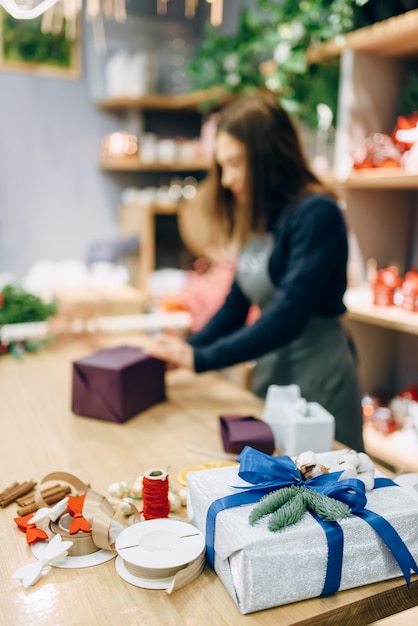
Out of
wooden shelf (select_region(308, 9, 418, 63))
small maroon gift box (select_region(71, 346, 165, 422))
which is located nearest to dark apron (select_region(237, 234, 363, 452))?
small maroon gift box (select_region(71, 346, 165, 422))

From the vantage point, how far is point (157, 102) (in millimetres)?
3639

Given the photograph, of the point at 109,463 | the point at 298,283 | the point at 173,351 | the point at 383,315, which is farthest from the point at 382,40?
the point at 109,463

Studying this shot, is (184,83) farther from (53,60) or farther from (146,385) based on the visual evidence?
(146,385)

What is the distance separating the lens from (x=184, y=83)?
12.7 feet

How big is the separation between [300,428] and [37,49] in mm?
3209

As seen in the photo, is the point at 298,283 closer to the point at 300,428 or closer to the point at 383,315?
the point at 300,428

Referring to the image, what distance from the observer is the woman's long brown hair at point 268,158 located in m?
1.62

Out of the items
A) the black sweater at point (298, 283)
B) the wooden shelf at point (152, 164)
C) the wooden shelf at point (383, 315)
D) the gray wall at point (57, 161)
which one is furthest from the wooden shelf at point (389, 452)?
the gray wall at point (57, 161)

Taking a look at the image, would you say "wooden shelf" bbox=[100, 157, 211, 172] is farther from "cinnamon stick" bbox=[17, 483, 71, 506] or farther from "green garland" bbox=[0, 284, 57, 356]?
"cinnamon stick" bbox=[17, 483, 71, 506]

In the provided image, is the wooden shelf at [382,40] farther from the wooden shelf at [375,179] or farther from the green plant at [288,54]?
the wooden shelf at [375,179]

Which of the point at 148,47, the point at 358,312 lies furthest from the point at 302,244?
the point at 148,47

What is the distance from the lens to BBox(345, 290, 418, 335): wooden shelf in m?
2.03

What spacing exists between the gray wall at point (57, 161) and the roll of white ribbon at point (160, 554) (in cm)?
307

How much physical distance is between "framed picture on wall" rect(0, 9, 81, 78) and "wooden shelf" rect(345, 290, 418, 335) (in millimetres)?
2399
